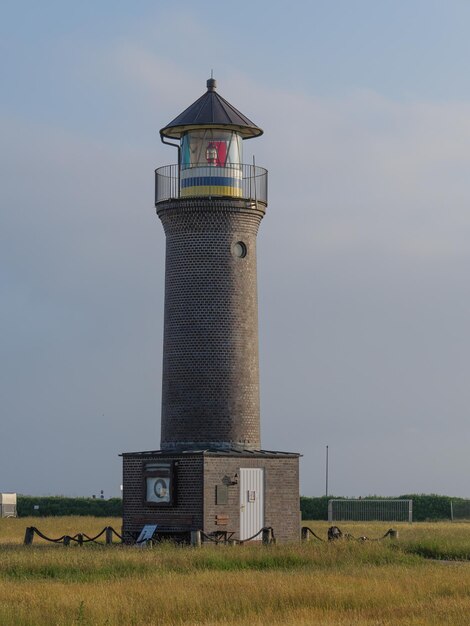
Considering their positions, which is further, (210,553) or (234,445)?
(234,445)

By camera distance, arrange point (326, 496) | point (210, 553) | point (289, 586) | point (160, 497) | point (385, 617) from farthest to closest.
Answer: point (326, 496) < point (160, 497) < point (210, 553) < point (289, 586) < point (385, 617)

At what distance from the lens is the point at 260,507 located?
40.2m

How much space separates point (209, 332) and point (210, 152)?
18.4 ft

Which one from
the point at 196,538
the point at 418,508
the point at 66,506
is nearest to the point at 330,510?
the point at 418,508

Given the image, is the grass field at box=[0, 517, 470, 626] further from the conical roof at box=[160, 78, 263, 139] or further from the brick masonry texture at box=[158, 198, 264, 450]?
the conical roof at box=[160, 78, 263, 139]

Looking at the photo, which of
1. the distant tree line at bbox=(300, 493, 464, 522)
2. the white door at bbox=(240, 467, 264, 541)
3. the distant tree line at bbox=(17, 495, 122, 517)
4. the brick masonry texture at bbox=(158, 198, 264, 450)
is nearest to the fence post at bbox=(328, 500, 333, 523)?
the distant tree line at bbox=(300, 493, 464, 522)

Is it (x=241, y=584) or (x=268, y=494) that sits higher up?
(x=268, y=494)

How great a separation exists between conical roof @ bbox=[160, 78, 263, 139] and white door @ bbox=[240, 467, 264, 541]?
34.4 feet

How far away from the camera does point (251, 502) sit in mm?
39938

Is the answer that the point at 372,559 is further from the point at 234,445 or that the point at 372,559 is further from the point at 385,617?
the point at 385,617

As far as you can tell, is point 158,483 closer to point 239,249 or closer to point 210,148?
point 239,249

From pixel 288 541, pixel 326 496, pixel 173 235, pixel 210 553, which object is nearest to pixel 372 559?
pixel 210 553

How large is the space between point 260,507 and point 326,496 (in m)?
28.8

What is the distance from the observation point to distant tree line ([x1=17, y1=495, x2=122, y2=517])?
233 ft
